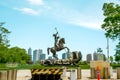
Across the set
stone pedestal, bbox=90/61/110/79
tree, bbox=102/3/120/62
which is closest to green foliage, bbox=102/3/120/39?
tree, bbox=102/3/120/62

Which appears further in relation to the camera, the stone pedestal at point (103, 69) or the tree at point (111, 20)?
the tree at point (111, 20)

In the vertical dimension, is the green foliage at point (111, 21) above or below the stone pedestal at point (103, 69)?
above

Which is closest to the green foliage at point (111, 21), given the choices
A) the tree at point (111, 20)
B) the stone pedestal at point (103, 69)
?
the tree at point (111, 20)

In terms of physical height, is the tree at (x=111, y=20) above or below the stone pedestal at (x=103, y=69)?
above

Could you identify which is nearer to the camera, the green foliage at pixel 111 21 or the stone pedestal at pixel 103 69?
the stone pedestal at pixel 103 69

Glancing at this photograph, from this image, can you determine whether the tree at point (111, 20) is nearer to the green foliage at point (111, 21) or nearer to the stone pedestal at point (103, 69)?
the green foliage at point (111, 21)

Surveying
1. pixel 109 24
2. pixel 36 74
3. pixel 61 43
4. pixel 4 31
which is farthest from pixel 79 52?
pixel 36 74

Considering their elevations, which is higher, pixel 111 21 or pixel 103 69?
pixel 111 21

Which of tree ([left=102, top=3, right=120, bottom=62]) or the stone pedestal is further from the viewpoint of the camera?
tree ([left=102, top=3, right=120, bottom=62])

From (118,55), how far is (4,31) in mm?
28963

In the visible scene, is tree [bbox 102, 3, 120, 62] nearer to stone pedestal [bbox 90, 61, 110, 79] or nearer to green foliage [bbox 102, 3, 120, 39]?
green foliage [bbox 102, 3, 120, 39]

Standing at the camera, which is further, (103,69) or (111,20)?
(111,20)

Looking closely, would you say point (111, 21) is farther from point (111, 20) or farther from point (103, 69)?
point (103, 69)

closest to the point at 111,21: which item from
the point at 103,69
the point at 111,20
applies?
the point at 111,20
